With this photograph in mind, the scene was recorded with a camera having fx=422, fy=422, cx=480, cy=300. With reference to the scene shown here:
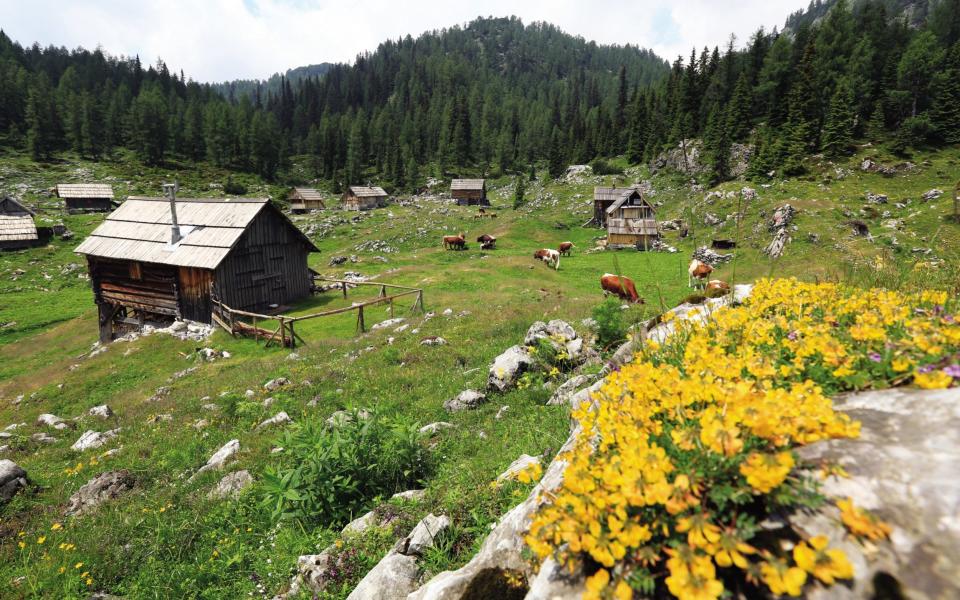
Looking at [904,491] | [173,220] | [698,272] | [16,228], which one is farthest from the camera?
[16,228]

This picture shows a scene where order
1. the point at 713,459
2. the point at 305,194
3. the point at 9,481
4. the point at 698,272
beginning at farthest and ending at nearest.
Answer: the point at 305,194 → the point at 698,272 → the point at 9,481 → the point at 713,459

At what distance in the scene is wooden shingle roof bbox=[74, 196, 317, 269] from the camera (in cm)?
2530

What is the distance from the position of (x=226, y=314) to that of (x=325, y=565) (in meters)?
23.6

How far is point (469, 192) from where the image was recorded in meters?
95.4

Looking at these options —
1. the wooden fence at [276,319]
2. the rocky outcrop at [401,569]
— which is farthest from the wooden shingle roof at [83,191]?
the rocky outcrop at [401,569]

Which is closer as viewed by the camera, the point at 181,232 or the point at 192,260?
the point at 192,260

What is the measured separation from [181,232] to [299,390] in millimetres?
20980

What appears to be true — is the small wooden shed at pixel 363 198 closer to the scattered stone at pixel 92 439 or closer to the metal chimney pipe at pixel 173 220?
the metal chimney pipe at pixel 173 220

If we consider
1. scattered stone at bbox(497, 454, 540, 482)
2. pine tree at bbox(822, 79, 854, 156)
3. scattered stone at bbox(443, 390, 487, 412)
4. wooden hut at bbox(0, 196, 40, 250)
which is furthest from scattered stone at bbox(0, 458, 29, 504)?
pine tree at bbox(822, 79, 854, 156)

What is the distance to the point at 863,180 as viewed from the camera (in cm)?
4619

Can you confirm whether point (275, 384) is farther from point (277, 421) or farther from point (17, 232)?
point (17, 232)

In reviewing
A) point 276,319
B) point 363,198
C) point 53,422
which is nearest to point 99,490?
point 53,422

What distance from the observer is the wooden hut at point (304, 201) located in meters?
92.6

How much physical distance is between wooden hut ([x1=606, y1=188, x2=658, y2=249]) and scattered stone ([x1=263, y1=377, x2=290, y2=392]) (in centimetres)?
4102
